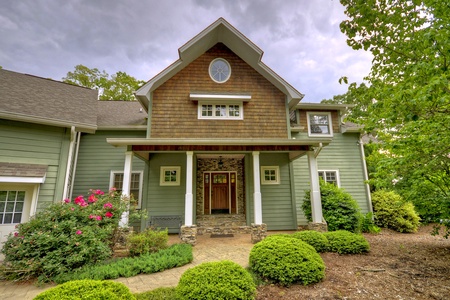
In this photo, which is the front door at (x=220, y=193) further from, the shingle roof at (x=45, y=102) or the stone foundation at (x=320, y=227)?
the shingle roof at (x=45, y=102)

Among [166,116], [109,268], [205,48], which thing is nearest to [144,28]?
[205,48]

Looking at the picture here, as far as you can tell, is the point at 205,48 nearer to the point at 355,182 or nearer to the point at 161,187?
the point at 161,187

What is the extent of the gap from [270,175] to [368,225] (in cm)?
454

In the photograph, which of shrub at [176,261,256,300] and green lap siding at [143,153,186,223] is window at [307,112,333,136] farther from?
shrub at [176,261,256,300]

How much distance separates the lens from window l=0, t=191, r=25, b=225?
551 cm

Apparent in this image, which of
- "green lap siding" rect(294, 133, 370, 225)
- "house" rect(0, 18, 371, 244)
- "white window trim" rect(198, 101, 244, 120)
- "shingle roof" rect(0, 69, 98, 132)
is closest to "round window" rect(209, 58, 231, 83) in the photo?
"house" rect(0, 18, 371, 244)

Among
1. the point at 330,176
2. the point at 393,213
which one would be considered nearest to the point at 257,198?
the point at 330,176

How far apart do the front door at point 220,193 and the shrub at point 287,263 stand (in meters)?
5.55

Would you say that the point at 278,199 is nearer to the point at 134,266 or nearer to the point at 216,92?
the point at 216,92

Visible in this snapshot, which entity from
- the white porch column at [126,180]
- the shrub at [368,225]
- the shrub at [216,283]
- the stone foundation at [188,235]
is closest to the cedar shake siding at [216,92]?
the white porch column at [126,180]

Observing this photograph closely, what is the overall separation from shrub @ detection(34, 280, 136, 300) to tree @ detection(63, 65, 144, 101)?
16.6 meters

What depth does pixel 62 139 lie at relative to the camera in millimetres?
6359

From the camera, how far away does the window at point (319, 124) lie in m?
10.2

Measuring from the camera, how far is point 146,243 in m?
5.30
